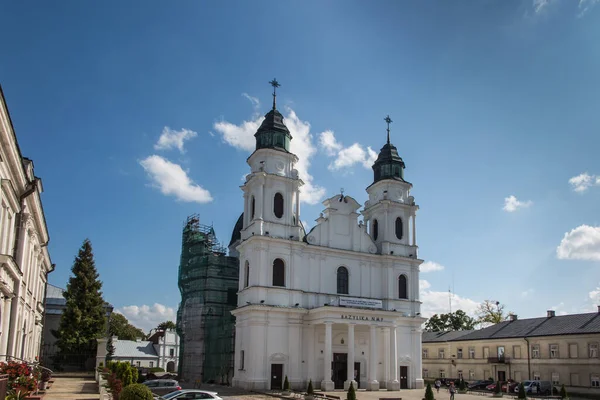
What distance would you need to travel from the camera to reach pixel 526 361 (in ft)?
179

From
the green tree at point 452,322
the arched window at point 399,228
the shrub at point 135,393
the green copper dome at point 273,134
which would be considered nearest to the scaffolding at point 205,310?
the green copper dome at point 273,134

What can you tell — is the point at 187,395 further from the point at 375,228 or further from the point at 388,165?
the point at 388,165

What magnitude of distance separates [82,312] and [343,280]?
74.6 ft

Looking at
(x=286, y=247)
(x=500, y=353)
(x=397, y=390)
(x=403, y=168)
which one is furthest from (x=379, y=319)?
(x=500, y=353)

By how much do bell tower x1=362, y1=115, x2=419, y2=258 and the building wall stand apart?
50.3 feet

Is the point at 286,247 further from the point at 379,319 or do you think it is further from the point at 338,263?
the point at 379,319

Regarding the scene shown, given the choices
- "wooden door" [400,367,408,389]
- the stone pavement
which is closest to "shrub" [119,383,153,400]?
the stone pavement

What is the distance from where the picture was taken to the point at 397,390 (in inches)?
1794

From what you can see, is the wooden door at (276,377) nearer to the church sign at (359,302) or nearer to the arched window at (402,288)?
the church sign at (359,302)

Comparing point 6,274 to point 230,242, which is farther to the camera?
point 230,242

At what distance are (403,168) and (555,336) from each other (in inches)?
838

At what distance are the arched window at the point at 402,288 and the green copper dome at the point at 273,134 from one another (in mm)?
16007

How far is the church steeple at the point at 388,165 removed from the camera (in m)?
54.5

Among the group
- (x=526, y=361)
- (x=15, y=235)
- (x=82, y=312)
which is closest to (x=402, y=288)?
(x=526, y=361)
